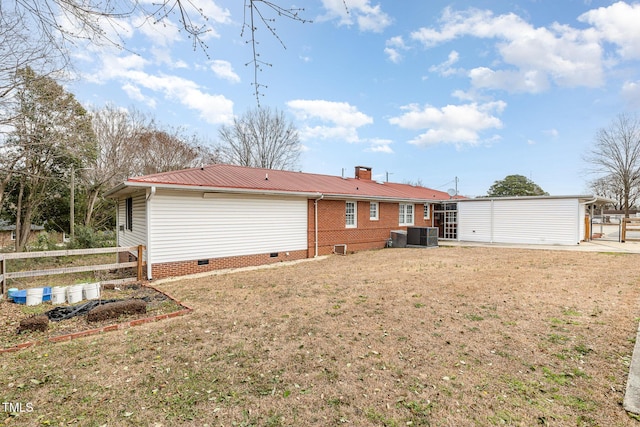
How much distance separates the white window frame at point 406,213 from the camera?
18203mm

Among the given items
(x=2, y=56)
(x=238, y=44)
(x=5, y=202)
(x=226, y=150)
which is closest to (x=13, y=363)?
(x=238, y=44)

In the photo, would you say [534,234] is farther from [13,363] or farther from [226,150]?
[226,150]

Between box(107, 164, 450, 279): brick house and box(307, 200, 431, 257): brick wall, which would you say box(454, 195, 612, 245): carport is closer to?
box(307, 200, 431, 257): brick wall

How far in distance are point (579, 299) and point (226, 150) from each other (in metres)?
28.3

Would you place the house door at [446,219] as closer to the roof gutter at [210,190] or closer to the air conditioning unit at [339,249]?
the air conditioning unit at [339,249]

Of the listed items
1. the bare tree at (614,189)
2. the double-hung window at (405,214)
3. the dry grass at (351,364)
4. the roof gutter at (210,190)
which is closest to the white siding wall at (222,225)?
the roof gutter at (210,190)

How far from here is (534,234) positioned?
17.0 m

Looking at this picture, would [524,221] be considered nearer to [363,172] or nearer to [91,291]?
[363,172]

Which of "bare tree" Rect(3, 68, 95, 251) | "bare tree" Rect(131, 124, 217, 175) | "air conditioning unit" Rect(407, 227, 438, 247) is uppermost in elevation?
"bare tree" Rect(131, 124, 217, 175)

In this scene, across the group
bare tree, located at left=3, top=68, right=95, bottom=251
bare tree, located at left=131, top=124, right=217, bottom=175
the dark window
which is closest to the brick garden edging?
bare tree, located at left=3, top=68, right=95, bottom=251

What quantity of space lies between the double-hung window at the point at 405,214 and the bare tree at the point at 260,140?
1508 cm

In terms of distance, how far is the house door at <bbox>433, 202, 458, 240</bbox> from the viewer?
20.0 m

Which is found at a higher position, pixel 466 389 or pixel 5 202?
pixel 5 202

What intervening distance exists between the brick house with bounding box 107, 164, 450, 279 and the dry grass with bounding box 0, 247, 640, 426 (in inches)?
120
